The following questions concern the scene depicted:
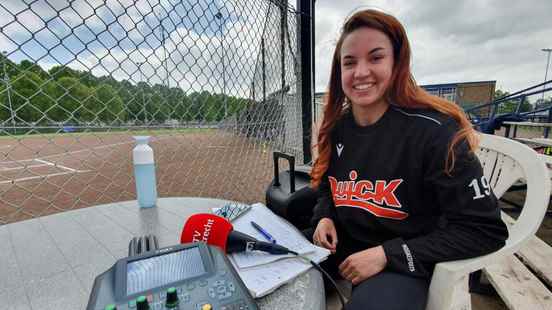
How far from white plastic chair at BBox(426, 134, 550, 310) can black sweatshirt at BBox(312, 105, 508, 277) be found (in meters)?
0.03

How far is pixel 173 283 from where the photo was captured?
0.47m

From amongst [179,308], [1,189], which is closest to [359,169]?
[179,308]

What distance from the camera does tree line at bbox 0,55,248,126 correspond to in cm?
103

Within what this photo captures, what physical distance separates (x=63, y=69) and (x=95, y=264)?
0.86 metres

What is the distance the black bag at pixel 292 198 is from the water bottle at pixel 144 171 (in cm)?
64

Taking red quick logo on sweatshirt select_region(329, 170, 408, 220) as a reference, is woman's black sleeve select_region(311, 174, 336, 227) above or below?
below

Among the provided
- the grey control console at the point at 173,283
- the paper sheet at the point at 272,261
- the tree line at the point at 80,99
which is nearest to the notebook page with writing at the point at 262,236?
the paper sheet at the point at 272,261

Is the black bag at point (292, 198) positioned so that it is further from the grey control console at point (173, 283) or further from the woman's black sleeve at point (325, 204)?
the grey control console at point (173, 283)

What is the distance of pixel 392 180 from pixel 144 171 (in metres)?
0.91

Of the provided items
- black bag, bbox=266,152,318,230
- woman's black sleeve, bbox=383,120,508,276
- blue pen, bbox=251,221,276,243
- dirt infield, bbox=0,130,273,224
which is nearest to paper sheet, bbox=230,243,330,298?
blue pen, bbox=251,221,276,243

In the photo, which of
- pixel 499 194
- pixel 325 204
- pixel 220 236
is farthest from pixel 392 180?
pixel 499 194

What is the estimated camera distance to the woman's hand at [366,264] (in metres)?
0.78

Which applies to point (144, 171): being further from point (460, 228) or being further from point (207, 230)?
point (460, 228)

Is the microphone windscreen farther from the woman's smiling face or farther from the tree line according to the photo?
the tree line
